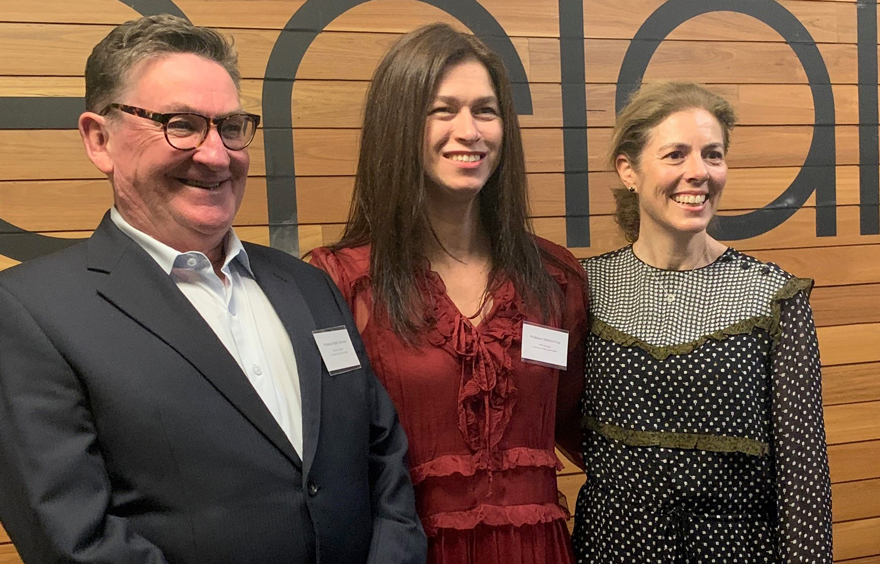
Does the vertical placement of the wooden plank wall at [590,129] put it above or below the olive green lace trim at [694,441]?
above

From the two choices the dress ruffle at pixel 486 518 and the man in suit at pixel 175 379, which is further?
the dress ruffle at pixel 486 518

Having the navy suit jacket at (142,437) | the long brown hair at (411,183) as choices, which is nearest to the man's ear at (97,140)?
the navy suit jacket at (142,437)

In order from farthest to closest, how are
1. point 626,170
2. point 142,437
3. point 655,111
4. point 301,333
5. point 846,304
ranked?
point 846,304 → point 626,170 → point 655,111 → point 301,333 → point 142,437

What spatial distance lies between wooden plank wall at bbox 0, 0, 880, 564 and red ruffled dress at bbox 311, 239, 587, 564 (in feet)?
3.09

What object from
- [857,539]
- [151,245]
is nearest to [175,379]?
[151,245]

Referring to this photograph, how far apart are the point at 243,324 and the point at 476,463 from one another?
2.06ft

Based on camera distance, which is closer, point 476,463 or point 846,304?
point 476,463

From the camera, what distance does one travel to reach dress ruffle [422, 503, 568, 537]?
164 centimetres

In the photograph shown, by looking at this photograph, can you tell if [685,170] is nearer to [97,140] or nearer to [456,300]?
[456,300]

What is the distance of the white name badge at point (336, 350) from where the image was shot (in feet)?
4.73

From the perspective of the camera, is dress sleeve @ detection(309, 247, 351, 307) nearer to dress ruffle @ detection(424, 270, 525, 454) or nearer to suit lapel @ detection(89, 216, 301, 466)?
dress ruffle @ detection(424, 270, 525, 454)

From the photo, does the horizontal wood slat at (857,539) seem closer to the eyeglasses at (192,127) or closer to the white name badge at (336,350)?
the white name badge at (336,350)

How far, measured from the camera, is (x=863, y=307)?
3.05m

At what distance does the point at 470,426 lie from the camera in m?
1.68
